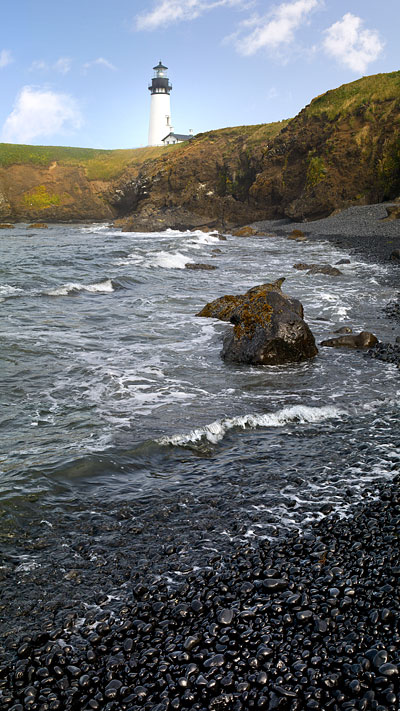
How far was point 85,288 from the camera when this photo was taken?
21.6 m

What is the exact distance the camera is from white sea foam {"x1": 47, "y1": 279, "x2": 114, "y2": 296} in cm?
2061

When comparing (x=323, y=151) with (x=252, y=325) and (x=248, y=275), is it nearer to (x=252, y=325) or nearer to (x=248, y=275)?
(x=248, y=275)

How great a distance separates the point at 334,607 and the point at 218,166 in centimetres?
6227

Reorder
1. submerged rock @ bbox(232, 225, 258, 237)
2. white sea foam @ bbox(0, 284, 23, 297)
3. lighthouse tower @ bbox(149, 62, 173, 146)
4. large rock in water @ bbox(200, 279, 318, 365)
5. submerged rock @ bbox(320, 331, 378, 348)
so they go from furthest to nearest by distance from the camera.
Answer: lighthouse tower @ bbox(149, 62, 173, 146) < submerged rock @ bbox(232, 225, 258, 237) < white sea foam @ bbox(0, 284, 23, 297) < submerged rock @ bbox(320, 331, 378, 348) < large rock in water @ bbox(200, 279, 318, 365)

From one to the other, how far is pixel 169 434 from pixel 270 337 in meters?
4.59

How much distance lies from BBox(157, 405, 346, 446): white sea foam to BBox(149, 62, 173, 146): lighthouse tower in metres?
102

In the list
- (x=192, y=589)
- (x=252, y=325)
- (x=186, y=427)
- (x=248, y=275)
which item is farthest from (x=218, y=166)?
(x=192, y=589)

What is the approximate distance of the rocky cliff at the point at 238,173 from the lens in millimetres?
47094

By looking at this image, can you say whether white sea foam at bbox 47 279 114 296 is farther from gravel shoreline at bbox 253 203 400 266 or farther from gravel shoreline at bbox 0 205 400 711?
gravel shoreline at bbox 0 205 400 711

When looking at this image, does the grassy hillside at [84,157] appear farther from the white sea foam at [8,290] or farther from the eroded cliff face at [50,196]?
the white sea foam at [8,290]

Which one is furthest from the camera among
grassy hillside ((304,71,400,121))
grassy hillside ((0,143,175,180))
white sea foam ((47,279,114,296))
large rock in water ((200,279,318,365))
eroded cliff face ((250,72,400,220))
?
grassy hillside ((0,143,175,180))

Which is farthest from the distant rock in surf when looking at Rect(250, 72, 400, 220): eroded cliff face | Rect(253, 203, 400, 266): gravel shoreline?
Rect(250, 72, 400, 220): eroded cliff face

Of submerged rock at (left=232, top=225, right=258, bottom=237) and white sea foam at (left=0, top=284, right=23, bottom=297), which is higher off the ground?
submerged rock at (left=232, top=225, right=258, bottom=237)

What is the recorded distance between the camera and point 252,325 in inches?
484
